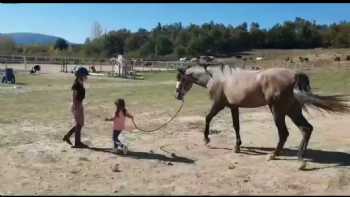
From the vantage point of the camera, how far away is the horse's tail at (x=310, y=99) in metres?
9.23

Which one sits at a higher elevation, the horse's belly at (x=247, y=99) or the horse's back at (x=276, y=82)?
the horse's back at (x=276, y=82)

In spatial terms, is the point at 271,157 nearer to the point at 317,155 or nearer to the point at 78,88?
the point at 317,155

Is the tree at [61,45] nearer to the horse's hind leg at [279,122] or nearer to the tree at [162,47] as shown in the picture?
the tree at [162,47]

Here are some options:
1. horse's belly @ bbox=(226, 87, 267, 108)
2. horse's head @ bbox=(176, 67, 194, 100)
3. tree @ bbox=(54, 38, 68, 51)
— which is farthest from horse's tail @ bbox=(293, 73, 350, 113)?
tree @ bbox=(54, 38, 68, 51)

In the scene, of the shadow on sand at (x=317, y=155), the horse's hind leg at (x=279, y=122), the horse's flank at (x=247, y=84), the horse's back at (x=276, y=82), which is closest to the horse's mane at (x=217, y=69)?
the horse's flank at (x=247, y=84)

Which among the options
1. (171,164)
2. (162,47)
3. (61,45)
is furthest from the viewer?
(61,45)

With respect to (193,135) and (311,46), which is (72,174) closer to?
(193,135)

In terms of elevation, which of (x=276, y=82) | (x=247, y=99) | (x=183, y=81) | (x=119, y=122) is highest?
(x=276, y=82)

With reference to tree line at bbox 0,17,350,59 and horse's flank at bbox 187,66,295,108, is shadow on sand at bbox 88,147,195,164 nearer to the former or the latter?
horse's flank at bbox 187,66,295,108

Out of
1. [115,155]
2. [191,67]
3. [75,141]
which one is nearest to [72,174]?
[115,155]

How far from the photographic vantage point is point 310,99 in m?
9.31

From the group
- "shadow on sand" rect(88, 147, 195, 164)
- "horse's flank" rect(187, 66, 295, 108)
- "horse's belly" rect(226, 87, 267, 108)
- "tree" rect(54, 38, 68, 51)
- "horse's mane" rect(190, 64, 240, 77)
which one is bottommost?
"shadow on sand" rect(88, 147, 195, 164)

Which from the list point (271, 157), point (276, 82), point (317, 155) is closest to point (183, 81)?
point (276, 82)

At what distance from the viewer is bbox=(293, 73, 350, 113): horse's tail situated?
30.3ft
